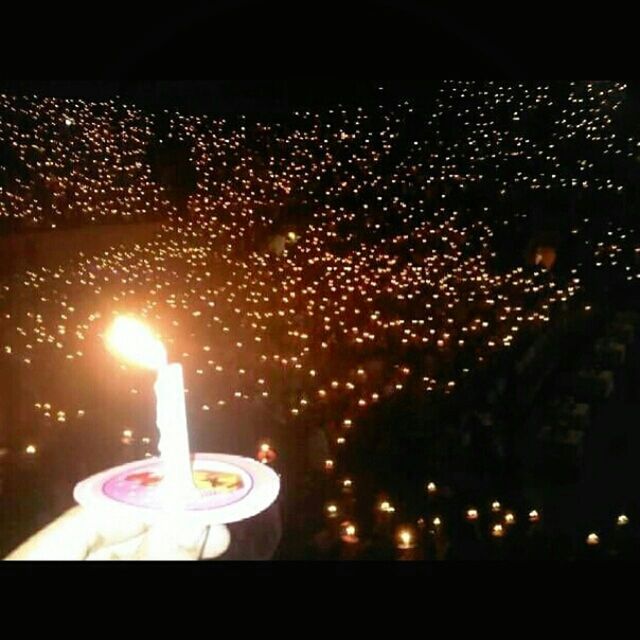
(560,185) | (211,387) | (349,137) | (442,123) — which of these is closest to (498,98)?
(442,123)

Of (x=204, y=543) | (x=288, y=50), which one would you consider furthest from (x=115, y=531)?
(x=288, y=50)

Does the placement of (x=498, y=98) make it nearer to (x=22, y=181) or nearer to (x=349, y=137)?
(x=349, y=137)

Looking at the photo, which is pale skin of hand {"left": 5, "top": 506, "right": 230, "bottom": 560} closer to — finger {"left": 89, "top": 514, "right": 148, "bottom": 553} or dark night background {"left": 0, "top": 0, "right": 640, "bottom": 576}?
finger {"left": 89, "top": 514, "right": 148, "bottom": 553}

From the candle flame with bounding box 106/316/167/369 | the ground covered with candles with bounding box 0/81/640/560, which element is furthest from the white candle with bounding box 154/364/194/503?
the candle flame with bounding box 106/316/167/369

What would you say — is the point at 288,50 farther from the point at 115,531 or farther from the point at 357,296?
the point at 115,531

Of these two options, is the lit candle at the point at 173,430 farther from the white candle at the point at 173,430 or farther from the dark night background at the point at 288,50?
the dark night background at the point at 288,50

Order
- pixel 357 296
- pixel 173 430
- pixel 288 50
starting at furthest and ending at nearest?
pixel 357 296, pixel 288 50, pixel 173 430

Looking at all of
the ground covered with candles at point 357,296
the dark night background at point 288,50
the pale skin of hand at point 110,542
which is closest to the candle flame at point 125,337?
the ground covered with candles at point 357,296
